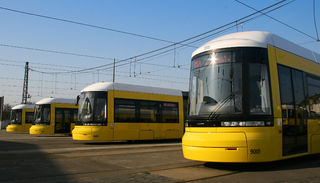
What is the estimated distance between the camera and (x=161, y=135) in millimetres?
18484

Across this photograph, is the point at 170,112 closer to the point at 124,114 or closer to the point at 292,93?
the point at 124,114

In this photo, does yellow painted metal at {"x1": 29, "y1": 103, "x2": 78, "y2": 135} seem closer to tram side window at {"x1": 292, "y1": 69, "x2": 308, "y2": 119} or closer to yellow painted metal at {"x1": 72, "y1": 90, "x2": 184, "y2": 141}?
yellow painted metal at {"x1": 72, "y1": 90, "x2": 184, "y2": 141}

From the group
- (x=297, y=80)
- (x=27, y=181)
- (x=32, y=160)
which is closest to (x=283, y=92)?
(x=297, y=80)

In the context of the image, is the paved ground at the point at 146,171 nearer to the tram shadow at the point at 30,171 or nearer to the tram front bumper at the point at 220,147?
the tram shadow at the point at 30,171

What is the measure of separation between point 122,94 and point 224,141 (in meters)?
10.4

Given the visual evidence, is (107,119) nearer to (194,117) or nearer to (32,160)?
(32,160)

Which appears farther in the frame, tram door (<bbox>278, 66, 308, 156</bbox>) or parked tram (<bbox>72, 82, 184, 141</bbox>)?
parked tram (<bbox>72, 82, 184, 141</bbox>)

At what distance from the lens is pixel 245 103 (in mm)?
7645

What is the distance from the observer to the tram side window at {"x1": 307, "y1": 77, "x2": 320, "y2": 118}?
9.59 m

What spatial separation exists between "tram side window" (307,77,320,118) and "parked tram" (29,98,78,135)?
18.8 meters

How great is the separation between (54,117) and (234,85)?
19.4m

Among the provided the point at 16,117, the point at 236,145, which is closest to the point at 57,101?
the point at 16,117

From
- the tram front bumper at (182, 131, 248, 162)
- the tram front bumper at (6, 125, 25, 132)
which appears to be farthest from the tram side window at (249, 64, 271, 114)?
the tram front bumper at (6, 125, 25, 132)

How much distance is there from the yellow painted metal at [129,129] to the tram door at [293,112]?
9823 mm
